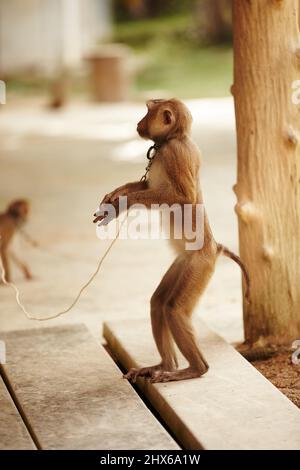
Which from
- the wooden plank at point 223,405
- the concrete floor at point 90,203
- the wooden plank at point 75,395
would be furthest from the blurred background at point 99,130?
the wooden plank at point 223,405

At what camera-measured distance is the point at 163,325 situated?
5184 millimetres

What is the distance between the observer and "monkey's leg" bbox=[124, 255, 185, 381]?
516 cm

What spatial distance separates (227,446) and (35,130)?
13.9 metres

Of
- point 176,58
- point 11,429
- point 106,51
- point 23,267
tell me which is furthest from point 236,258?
point 176,58

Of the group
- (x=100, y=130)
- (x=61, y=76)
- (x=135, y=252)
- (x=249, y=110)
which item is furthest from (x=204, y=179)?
(x=61, y=76)

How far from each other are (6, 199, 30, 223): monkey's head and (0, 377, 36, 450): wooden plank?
360 cm

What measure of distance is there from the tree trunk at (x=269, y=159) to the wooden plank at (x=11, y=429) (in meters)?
1.82

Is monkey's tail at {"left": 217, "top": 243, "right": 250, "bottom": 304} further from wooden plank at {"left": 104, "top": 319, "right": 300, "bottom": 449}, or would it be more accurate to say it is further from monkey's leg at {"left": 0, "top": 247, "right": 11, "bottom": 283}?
monkey's leg at {"left": 0, "top": 247, "right": 11, "bottom": 283}

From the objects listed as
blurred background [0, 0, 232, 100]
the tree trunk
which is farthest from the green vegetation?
the tree trunk

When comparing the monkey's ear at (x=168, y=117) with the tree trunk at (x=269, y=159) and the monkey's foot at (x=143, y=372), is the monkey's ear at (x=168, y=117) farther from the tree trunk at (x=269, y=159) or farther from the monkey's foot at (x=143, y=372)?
the monkey's foot at (x=143, y=372)

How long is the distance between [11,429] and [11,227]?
4222mm

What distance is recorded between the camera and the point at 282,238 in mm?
5965

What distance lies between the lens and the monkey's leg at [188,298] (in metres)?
5.05
